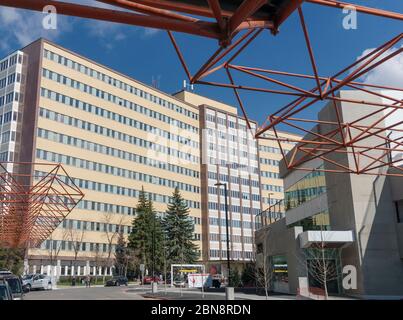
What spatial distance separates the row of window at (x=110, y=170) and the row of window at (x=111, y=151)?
2586 millimetres

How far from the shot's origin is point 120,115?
98.2 m

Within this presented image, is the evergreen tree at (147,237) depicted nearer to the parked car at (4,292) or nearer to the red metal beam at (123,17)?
the parked car at (4,292)

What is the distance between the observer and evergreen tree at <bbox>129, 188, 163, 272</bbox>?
88.2m

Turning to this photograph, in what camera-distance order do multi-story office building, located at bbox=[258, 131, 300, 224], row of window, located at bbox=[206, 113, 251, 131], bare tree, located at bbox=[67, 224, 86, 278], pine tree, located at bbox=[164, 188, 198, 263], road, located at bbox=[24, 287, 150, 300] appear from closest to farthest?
road, located at bbox=[24, 287, 150, 300], bare tree, located at bbox=[67, 224, 86, 278], pine tree, located at bbox=[164, 188, 198, 263], row of window, located at bbox=[206, 113, 251, 131], multi-story office building, located at bbox=[258, 131, 300, 224]

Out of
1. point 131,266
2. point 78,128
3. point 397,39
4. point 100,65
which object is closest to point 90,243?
point 131,266

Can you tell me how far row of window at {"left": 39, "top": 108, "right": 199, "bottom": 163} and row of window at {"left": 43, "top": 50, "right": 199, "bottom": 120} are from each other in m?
Result: 9.84

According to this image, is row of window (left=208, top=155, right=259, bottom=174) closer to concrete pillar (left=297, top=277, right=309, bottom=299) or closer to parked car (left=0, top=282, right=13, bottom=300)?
concrete pillar (left=297, top=277, right=309, bottom=299)

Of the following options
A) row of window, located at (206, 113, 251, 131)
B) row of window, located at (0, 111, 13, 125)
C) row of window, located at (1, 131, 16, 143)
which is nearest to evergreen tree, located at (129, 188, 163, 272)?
row of window, located at (1, 131, 16, 143)

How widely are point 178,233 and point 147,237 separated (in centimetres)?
866

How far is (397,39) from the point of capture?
490 inches

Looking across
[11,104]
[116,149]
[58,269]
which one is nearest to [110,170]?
[116,149]

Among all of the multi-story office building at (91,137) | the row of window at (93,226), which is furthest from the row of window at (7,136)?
the row of window at (93,226)
